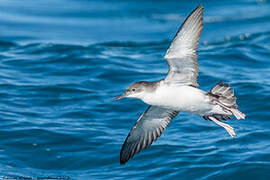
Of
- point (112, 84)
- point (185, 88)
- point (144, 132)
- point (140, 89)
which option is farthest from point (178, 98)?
point (112, 84)

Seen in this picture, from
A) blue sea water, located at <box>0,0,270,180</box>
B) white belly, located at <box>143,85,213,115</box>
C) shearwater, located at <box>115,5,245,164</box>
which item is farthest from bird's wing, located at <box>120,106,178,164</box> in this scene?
white belly, located at <box>143,85,213,115</box>

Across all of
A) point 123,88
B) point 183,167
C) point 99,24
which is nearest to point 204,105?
point 183,167

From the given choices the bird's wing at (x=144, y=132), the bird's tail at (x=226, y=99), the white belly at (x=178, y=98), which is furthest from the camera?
the bird's wing at (x=144, y=132)

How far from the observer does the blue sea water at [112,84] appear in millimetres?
8570

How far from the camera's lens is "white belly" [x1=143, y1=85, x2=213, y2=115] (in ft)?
21.4

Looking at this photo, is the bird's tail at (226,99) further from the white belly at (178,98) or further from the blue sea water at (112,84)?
the blue sea water at (112,84)

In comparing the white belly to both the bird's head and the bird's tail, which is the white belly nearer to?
the bird's head

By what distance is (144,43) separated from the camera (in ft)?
48.1

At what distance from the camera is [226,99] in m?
6.92

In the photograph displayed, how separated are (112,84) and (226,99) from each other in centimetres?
497

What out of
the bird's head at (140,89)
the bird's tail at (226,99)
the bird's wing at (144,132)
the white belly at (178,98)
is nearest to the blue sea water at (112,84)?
the bird's wing at (144,132)

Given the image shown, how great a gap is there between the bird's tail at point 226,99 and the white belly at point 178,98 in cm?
19

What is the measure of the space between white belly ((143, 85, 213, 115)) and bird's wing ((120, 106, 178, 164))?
3.29 feet

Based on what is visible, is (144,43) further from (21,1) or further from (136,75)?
(21,1)
